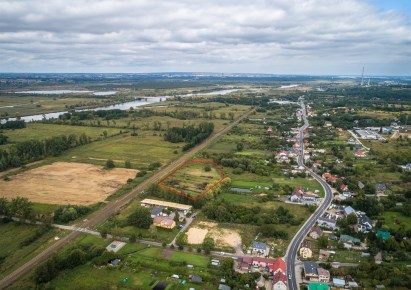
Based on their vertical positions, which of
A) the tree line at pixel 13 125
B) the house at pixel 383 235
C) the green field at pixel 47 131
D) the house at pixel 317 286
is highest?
the tree line at pixel 13 125

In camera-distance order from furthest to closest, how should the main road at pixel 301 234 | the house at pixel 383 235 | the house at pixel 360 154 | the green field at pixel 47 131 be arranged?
the green field at pixel 47 131 → the house at pixel 360 154 → the house at pixel 383 235 → the main road at pixel 301 234

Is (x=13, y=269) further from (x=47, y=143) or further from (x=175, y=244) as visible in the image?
(x=47, y=143)

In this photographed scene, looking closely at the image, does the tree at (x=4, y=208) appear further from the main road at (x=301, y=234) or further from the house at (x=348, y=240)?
the house at (x=348, y=240)

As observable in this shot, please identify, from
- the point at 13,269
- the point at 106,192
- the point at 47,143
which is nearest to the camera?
the point at 13,269

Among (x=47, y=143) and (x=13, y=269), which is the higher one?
(x=47, y=143)

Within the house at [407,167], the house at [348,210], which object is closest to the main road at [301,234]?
the house at [348,210]

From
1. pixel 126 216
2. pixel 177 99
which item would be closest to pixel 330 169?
pixel 126 216

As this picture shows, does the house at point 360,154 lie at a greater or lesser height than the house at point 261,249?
greater
